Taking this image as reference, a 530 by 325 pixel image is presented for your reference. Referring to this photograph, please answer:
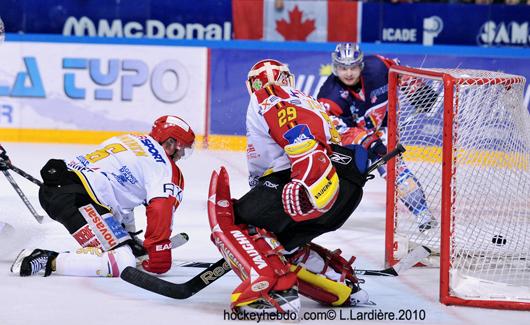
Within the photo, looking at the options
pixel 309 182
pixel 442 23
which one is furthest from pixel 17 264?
pixel 442 23

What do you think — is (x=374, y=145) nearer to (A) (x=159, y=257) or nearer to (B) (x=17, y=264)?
(A) (x=159, y=257)

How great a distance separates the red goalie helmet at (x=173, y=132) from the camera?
453 centimetres

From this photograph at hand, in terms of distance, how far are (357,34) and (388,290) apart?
4959mm

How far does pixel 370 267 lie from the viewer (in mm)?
4824

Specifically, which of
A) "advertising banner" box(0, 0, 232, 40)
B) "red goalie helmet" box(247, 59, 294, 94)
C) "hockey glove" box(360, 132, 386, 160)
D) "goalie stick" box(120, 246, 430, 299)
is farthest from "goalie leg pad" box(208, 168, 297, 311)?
"advertising banner" box(0, 0, 232, 40)

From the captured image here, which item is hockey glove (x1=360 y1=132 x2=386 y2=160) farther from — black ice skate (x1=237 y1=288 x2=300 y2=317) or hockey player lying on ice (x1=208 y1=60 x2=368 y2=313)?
black ice skate (x1=237 y1=288 x2=300 y2=317)

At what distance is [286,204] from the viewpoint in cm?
362

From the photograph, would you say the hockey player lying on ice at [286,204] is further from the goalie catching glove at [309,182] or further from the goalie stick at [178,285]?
the goalie stick at [178,285]

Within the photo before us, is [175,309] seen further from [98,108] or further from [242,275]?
[98,108]

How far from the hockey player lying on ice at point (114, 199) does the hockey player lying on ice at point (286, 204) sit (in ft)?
1.65

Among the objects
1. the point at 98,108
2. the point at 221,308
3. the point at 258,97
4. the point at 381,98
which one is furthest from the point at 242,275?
the point at 98,108

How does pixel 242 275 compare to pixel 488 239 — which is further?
pixel 488 239

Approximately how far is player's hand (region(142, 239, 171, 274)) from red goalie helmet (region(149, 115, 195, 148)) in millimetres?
449

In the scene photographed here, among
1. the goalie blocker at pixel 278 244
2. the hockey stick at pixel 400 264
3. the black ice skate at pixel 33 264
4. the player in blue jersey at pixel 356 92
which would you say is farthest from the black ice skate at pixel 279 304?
the player in blue jersey at pixel 356 92
